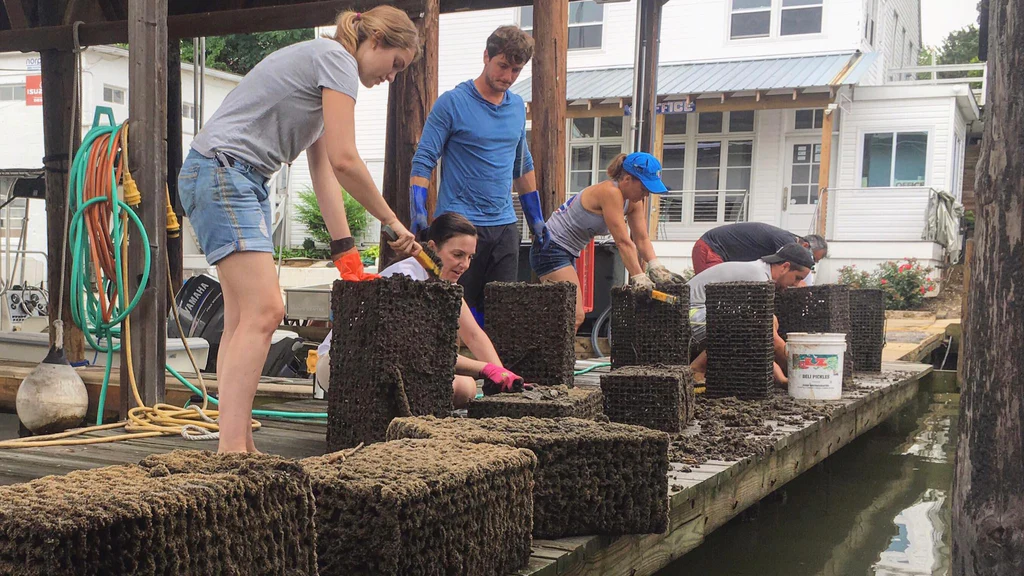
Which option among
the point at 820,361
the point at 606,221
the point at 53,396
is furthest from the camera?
the point at 820,361

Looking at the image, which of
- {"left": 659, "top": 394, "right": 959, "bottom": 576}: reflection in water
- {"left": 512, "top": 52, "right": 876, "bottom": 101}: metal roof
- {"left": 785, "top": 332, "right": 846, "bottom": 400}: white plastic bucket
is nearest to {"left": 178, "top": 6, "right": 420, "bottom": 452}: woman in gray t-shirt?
{"left": 659, "top": 394, "right": 959, "bottom": 576}: reflection in water

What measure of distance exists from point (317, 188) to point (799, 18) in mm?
17517

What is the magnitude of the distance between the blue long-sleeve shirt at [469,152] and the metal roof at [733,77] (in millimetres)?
12166

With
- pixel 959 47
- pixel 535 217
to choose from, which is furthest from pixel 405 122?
pixel 959 47

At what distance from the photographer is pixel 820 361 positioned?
20.2 ft

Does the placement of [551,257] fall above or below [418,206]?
below

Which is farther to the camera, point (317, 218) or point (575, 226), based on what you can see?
point (317, 218)

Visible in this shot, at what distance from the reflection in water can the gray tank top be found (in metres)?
1.90

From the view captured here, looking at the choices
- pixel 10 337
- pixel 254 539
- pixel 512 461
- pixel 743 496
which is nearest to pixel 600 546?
pixel 512 461

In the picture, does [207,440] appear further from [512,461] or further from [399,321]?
[512,461]

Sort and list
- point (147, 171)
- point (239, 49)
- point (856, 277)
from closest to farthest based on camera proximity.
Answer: point (147, 171)
point (856, 277)
point (239, 49)

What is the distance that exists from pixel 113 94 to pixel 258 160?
16.7 m

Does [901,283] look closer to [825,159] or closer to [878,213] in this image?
Answer: [878,213]

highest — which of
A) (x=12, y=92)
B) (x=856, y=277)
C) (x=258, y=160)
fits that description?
(x=12, y=92)
